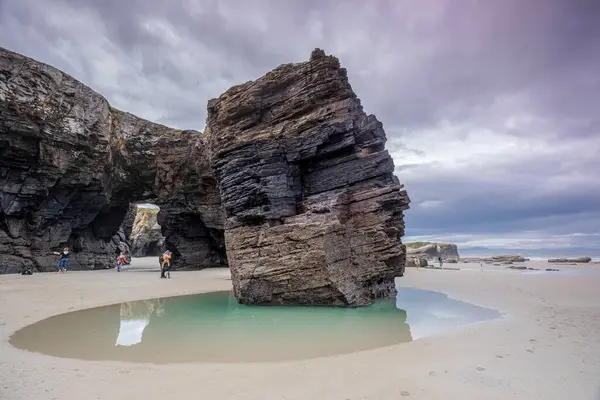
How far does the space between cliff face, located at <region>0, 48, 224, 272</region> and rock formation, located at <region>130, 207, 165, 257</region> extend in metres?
34.8

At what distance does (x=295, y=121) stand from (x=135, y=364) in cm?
1409

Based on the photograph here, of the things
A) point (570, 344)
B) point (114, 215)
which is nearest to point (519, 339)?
point (570, 344)

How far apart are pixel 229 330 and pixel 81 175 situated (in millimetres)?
30453

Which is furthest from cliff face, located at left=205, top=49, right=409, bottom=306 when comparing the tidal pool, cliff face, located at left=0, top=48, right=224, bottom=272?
cliff face, located at left=0, top=48, right=224, bottom=272

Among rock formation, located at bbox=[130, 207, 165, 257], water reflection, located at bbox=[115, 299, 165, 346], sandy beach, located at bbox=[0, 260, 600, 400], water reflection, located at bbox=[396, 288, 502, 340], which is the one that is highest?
rock formation, located at bbox=[130, 207, 165, 257]

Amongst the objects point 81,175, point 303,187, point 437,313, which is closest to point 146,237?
point 81,175

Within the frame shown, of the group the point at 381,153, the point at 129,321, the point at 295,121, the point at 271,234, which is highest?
the point at 295,121

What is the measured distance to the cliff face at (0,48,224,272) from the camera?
29359 millimetres

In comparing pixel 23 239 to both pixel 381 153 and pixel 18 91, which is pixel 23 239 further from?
pixel 381 153

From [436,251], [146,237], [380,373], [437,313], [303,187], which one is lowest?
[437,313]

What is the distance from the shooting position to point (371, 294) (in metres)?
18.0

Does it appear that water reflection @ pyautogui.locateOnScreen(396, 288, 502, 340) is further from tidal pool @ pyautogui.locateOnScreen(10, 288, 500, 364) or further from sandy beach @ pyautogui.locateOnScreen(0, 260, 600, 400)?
sandy beach @ pyautogui.locateOnScreen(0, 260, 600, 400)

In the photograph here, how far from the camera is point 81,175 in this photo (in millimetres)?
33781

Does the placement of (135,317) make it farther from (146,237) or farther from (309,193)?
(146,237)
